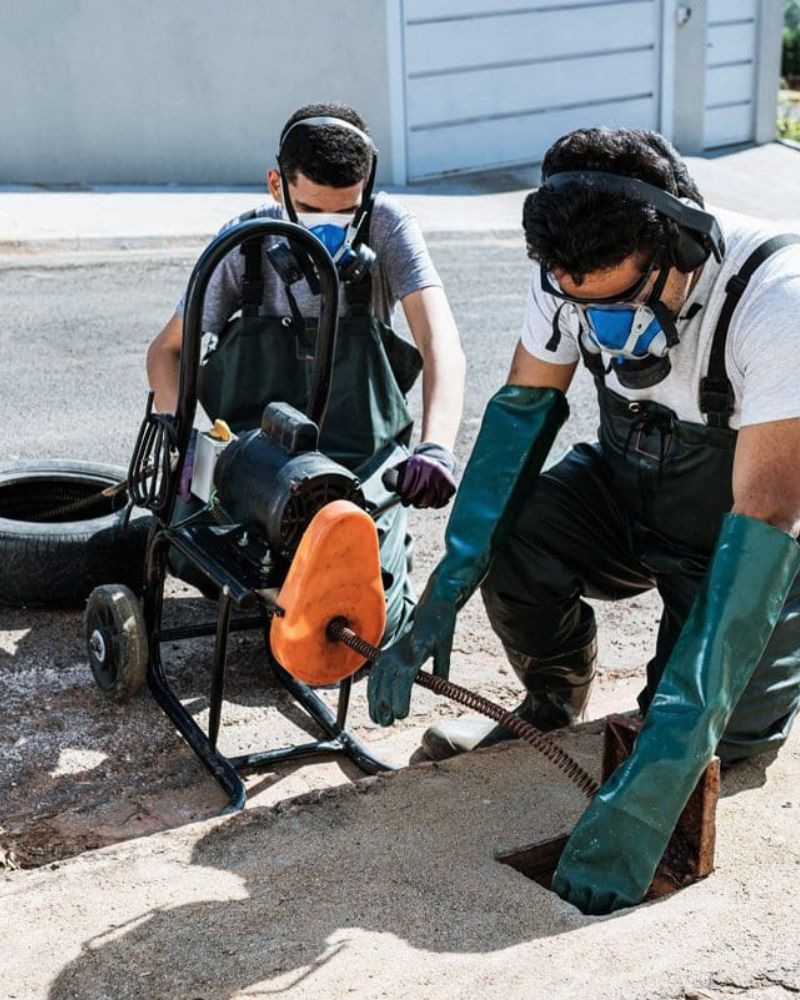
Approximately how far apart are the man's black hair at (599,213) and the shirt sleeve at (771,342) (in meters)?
0.22

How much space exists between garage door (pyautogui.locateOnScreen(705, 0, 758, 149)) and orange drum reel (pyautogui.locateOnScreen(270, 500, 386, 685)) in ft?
37.3

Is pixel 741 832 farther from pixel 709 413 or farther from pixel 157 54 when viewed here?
pixel 157 54

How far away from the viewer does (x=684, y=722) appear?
8.88ft

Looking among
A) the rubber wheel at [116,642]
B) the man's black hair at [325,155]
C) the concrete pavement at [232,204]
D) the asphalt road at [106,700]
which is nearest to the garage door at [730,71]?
the concrete pavement at [232,204]

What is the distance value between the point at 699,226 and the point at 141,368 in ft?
13.6

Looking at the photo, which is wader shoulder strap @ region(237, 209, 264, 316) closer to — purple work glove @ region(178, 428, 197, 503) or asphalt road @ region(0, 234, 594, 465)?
purple work glove @ region(178, 428, 197, 503)

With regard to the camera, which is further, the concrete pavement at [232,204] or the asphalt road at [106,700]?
the concrete pavement at [232,204]

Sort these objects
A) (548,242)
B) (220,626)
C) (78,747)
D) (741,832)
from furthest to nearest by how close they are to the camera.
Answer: (78,747)
(220,626)
(741,832)
(548,242)

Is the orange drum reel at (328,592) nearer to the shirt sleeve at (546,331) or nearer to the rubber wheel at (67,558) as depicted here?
the shirt sleeve at (546,331)

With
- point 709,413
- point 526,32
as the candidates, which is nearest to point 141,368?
point 709,413

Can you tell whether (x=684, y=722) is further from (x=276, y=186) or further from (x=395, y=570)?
(x=276, y=186)

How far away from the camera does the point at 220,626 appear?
11.0 ft

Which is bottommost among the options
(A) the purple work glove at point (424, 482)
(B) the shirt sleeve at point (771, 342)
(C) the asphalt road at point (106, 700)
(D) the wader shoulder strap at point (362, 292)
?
(C) the asphalt road at point (106, 700)

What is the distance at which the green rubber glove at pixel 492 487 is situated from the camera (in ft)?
11.0
